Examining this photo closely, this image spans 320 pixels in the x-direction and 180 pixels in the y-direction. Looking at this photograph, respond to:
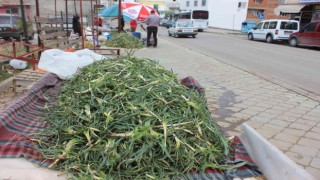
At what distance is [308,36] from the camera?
17.1 meters

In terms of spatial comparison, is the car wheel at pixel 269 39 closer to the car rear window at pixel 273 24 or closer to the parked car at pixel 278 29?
the parked car at pixel 278 29

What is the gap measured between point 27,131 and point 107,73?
3.69 ft

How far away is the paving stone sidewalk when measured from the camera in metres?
3.61

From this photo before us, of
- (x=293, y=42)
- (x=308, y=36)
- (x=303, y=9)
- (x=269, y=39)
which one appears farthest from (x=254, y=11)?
(x=308, y=36)

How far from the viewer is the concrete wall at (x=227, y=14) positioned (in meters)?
40.6

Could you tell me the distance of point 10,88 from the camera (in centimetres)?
566

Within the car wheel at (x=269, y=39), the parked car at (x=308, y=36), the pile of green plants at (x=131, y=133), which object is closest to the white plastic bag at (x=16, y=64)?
the pile of green plants at (x=131, y=133)

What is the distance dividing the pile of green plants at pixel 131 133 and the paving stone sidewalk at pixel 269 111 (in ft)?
4.00

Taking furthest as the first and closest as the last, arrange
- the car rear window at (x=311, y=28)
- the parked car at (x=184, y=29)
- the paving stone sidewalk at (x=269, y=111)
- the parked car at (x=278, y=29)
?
the parked car at (x=184, y=29) → the parked car at (x=278, y=29) → the car rear window at (x=311, y=28) → the paving stone sidewalk at (x=269, y=111)

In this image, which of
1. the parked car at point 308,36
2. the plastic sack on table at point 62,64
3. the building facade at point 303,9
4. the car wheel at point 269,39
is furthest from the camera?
the building facade at point 303,9

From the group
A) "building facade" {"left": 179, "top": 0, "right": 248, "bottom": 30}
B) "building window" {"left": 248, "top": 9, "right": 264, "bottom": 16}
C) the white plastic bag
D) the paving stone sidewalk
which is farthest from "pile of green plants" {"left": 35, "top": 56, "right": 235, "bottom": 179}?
"building window" {"left": 248, "top": 9, "right": 264, "bottom": 16}

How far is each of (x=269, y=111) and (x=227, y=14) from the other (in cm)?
3974

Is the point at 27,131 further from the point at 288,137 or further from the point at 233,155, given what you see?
the point at 288,137

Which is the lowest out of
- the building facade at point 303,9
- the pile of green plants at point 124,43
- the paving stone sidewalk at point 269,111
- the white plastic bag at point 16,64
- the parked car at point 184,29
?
the paving stone sidewalk at point 269,111
